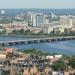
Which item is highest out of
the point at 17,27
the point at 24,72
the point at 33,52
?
the point at 24,72

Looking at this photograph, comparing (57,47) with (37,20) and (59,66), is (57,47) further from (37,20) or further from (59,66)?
(37,20)

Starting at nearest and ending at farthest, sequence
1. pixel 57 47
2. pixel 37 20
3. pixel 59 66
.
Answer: pixel 59 66
pixel 57 47
pixel 37 20

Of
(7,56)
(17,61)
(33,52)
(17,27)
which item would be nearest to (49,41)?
(17,27)

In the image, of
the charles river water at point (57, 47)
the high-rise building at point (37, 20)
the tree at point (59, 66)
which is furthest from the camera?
the high-rise building at point (37, 20)

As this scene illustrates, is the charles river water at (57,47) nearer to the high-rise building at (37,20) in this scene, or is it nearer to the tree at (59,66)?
the tree at (59,66)

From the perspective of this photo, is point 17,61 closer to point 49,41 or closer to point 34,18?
point 49,41

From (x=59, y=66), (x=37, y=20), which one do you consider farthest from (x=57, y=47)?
(x=37, y=20)

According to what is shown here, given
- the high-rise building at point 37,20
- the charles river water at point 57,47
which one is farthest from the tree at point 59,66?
the high-rise building at point 37,20

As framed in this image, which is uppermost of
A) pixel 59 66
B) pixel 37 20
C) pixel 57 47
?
pixel 59 66

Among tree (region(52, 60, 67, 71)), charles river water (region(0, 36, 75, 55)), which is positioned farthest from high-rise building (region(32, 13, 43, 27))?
tree (region(52, 60, 67, 71))

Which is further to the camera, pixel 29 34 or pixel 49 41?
pixel 29 34

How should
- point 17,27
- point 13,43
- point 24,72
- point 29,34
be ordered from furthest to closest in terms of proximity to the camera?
point 17,27, point 29,34, point 13,43, point 24,72
